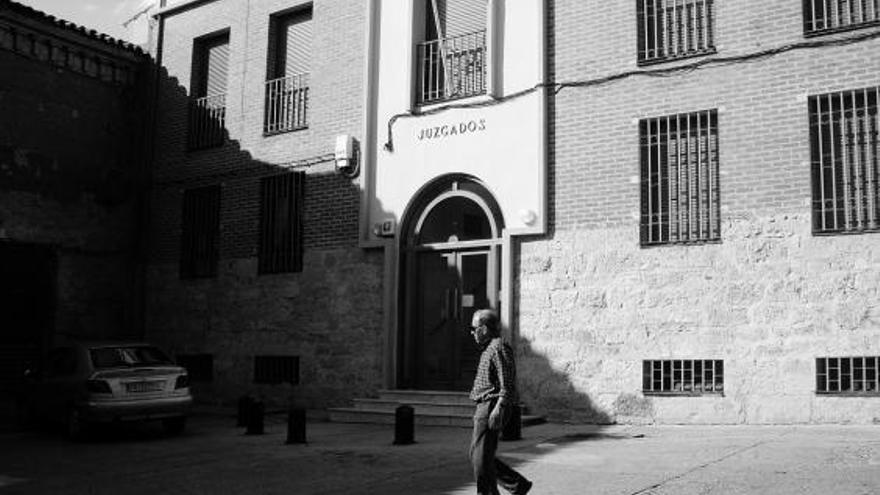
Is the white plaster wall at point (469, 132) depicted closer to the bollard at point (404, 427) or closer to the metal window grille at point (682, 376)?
the metal window grille at point (682, 376)

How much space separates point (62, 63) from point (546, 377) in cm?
1092

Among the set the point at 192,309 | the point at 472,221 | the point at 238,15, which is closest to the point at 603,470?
the point at 472,221

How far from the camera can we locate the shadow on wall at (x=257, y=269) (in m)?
15.0

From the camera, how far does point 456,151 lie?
1406 centimetres

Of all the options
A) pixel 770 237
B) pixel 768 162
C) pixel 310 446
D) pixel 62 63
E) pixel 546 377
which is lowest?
pixel 310 446

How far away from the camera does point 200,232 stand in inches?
691

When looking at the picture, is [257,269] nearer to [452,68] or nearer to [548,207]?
[452,68]

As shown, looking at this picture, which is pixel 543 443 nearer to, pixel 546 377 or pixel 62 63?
pixel 546 377

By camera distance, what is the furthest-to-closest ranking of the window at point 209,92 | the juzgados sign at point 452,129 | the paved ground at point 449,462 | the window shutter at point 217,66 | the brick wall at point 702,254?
the window shutter at point 217,66
the window at point 209,92
the juzgados sign at point 452,129
the brick wall at point 702,254
the paved ground at point 449,462

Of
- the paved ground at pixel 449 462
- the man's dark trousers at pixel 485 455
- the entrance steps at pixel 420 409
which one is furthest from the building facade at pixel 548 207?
the man's dark trousers at pixel 485 455

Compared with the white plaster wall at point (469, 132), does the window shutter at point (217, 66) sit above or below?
above

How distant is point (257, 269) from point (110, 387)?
14.5 feet

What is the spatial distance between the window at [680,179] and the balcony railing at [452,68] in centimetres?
289

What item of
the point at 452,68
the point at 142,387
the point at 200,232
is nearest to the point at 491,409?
the point at 142,387
